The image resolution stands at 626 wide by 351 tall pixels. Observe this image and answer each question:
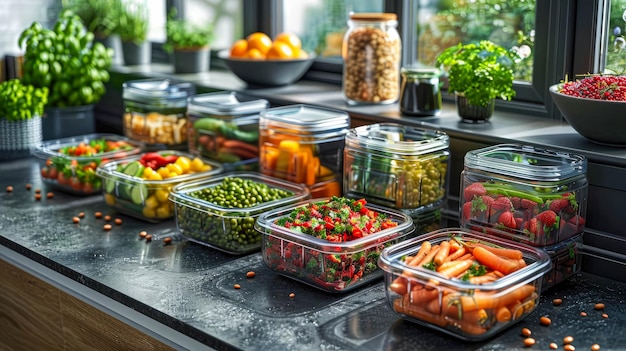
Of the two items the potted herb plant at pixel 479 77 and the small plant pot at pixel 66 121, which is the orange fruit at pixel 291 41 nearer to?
the potted herb plant at pixel 479 77

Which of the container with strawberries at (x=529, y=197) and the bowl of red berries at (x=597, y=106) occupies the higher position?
the bowl of red berries at (x=597, y=106)

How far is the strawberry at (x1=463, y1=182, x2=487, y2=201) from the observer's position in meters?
1.78

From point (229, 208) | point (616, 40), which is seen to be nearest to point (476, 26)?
point (616, 40)

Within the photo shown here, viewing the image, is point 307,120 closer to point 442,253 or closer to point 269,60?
point 269,60

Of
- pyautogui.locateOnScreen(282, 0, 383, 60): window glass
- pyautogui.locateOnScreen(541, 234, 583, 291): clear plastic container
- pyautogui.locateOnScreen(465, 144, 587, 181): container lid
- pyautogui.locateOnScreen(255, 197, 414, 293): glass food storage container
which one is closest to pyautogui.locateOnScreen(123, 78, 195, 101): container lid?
pyautogui.locateOnScreen(282, 0, 383, 60): window glass

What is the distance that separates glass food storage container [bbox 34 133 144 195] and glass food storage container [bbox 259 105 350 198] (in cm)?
53

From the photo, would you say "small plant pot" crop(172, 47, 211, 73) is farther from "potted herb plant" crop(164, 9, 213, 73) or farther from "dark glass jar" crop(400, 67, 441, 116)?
"dark glass jar" crop(400, 67, 441, 116)

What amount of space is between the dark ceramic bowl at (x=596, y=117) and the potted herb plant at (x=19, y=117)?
5.74 feet

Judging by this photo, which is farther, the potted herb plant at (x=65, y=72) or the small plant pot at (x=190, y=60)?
the small plant pot at (x=190, y=60)

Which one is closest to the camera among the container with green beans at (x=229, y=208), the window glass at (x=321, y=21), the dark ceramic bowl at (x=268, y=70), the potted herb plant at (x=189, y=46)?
the container with green beans at (x=229, y=208)

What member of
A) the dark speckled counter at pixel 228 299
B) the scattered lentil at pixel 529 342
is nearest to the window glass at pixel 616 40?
the dark speckled counter at pixel 228 299

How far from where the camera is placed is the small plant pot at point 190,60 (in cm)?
297

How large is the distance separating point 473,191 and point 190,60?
1506 mm

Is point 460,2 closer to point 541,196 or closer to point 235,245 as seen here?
point 541,196
